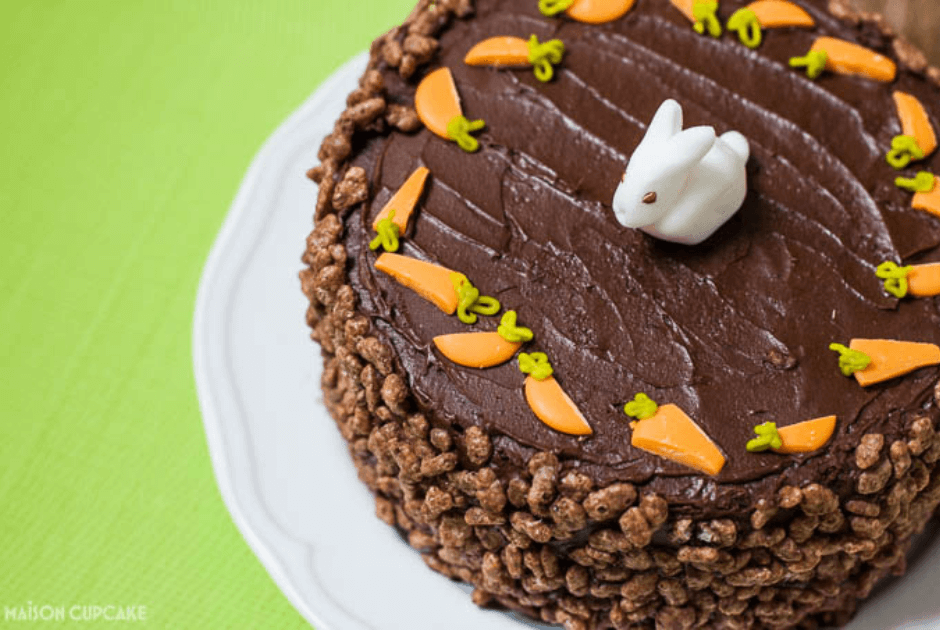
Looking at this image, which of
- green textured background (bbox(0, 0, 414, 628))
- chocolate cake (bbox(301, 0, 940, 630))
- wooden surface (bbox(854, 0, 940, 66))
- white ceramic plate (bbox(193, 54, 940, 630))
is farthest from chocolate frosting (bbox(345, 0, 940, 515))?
green textured background (bbox(0, 0, 414, 628))

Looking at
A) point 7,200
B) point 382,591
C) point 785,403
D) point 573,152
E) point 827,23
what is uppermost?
point 827,23

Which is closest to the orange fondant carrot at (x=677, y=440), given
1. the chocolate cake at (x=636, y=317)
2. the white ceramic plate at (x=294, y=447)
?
the chocolate cake at (x=636, y=317)

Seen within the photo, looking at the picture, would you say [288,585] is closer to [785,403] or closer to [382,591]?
[382,591]

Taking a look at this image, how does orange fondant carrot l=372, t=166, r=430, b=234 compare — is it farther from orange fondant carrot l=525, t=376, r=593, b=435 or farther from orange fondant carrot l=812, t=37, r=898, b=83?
orange fondant carrot l=812, t=37, r=898, b=83

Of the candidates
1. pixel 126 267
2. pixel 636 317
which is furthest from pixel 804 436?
pixel 126 267

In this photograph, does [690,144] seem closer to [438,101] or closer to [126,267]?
[438,101]

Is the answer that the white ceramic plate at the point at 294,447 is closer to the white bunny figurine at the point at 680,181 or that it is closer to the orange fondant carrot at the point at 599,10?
the orange fondant carrot at the point at 599,10

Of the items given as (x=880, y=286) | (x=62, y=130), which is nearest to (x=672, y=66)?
(x=880, y=286)
